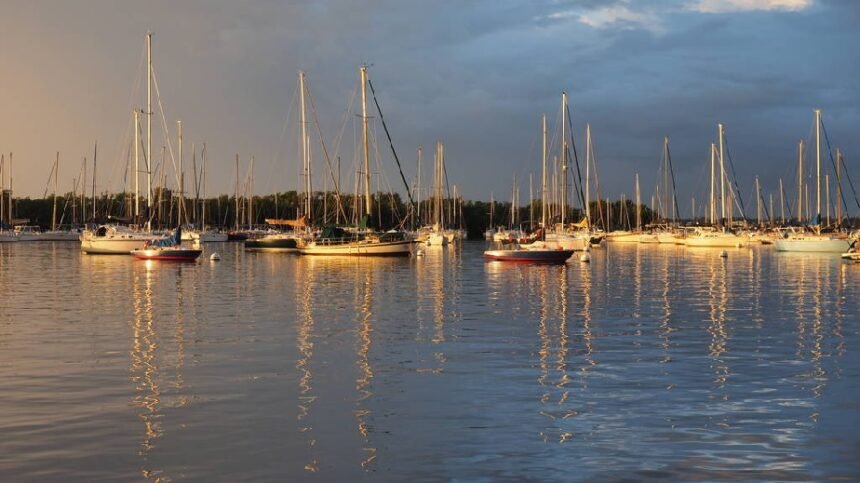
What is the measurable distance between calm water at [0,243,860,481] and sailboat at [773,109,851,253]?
62602 millimetres

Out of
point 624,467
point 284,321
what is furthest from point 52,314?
point 624,467

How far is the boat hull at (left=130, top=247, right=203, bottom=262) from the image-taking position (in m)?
75.1

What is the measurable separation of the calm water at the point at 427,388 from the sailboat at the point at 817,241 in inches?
2465

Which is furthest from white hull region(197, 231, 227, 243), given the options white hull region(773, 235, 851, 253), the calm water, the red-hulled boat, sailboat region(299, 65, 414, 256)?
the calm water

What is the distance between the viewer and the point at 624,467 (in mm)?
12352

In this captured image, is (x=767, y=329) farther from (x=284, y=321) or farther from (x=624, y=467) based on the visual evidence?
(x=624, y=467)

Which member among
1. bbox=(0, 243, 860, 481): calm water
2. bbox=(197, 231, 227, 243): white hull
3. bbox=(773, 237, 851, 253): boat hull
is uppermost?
bbox=(197, 231, 227, 243): white hull

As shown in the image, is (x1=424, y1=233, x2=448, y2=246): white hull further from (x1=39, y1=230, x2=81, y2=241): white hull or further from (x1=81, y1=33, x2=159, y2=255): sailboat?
(x1=39, y1=230, x2=81, y2=241): white hull

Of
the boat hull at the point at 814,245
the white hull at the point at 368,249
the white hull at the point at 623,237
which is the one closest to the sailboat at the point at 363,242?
the white hull at the point at 368,249

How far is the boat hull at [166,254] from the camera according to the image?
7506cm

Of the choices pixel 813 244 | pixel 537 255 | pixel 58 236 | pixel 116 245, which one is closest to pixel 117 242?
pixel 116 245

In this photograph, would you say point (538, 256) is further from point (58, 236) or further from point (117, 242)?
point (58, 236)

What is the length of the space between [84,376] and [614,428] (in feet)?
35.5

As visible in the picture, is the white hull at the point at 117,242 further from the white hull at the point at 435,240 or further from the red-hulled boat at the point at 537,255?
the white hull at the point at 435,240
